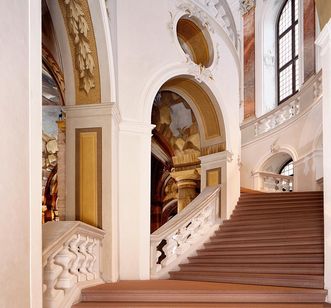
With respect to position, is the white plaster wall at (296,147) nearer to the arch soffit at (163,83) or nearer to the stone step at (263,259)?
the arch soffit at (163,83)

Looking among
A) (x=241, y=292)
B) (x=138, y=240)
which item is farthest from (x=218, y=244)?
(x=241, y=292)

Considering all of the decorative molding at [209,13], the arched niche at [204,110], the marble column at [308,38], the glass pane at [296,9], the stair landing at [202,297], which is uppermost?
the glass pane at [296,9]

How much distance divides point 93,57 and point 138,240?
2.98 meters

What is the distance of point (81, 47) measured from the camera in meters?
7.22

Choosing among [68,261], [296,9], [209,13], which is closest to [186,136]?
[209,13]

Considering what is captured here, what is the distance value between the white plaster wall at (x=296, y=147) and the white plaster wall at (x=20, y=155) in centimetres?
1118

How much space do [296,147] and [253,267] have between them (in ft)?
29.1

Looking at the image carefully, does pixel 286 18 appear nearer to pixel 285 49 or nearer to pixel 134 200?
pixel 285 49

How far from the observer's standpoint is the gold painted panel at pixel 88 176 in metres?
7.15

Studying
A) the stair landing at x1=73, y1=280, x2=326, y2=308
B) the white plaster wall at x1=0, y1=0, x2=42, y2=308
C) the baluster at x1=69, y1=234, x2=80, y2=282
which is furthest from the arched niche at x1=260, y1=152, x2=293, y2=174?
the white plaster wall at x1=0, y1=0, x2=42, y2=308

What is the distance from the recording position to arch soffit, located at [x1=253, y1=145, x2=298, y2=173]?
16.0 meters

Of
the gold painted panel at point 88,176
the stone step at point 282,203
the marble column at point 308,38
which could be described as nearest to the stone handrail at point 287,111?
the marble column at point 308,38

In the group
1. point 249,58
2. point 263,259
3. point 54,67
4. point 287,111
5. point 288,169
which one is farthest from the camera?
point 249,58

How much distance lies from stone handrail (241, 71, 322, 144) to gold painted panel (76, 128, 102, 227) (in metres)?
8.73
